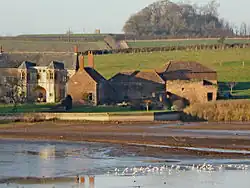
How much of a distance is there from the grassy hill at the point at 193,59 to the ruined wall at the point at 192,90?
15.2 meters

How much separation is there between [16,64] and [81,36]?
38.0m

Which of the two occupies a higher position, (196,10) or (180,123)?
(196,10)

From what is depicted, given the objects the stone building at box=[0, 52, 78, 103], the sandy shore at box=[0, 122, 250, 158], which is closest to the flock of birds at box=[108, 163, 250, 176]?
the sandy shore at box=[0, 122, 250, 158]

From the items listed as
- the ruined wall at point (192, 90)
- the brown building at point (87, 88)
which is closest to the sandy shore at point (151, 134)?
the brown building at point (87, 88)

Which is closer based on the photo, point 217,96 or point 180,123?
point 180,123

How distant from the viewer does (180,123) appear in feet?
187

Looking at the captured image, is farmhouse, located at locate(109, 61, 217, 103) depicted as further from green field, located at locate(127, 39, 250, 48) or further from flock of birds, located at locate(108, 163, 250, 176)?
flock of birds, located at locate(108, 163, 250, 176)

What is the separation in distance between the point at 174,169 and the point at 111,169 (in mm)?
2453

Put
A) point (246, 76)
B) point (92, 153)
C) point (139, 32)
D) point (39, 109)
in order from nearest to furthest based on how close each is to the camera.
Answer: point (92, 153)
point (39, 109)
point (246, 76)
point (139, 32)

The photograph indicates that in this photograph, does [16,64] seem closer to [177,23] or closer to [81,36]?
[81,36]

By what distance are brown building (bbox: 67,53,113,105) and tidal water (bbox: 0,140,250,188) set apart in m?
28.9

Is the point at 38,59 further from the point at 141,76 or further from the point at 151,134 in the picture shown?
the point at 151,134

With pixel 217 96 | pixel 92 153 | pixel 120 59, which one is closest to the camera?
pixel 92 153

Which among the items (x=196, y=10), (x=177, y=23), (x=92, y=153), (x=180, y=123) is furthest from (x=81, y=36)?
(x=92, y=153)
